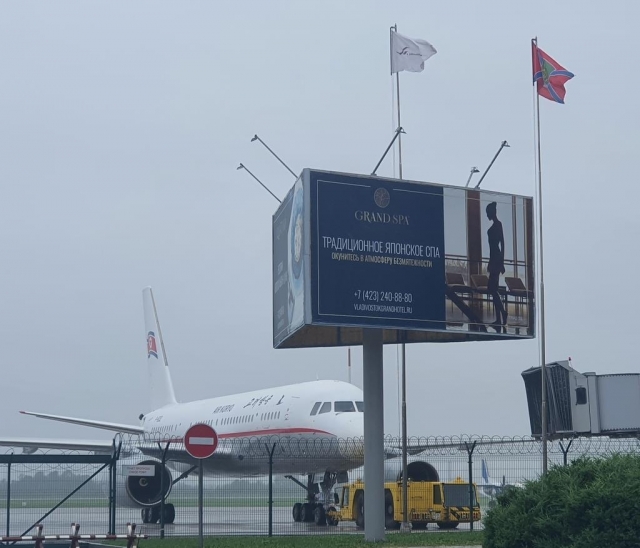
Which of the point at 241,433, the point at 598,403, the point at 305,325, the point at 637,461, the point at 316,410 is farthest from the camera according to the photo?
the point at 241,433

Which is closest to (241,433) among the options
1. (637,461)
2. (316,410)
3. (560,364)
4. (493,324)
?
(316,410)

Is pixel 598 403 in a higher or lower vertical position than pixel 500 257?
lower

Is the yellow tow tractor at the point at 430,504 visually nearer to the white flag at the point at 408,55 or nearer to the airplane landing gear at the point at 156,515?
the airplane landing gear at the point at 156,515

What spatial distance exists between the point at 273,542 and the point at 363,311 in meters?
4.78

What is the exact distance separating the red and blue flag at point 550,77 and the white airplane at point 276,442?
9388mm

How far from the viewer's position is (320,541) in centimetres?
1850

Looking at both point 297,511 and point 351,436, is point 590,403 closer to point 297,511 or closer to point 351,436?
point 351,436

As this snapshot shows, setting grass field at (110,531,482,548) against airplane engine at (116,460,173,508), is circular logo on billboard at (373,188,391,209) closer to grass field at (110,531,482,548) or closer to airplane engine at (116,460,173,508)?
grass field at (110,531,482,548)

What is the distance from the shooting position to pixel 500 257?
1875 centimetres

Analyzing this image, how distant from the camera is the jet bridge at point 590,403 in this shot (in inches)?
912

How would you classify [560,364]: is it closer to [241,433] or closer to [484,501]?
[241,433]

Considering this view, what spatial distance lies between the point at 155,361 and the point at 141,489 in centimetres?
2531

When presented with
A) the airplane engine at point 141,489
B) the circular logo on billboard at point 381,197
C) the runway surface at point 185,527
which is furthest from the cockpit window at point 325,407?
the circular logo on billboard at point 381,197

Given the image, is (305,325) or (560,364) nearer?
(305,325)
